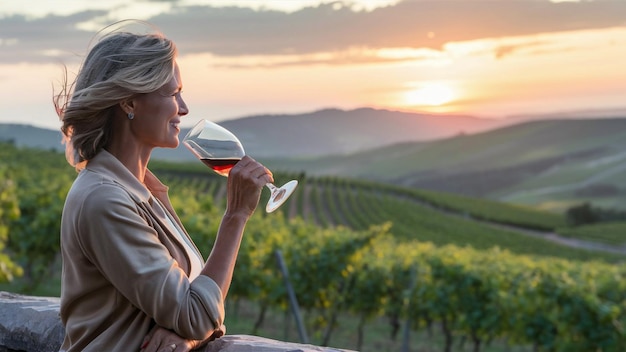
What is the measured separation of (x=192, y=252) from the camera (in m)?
2.12

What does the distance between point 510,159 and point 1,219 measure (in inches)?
4844


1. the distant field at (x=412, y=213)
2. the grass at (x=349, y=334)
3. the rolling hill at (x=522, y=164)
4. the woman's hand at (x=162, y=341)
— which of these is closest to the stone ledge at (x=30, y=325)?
the woman's hand at (x=162, y=341)

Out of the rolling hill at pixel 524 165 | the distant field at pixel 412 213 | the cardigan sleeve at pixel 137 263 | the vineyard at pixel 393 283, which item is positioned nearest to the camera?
the cardigan sleeve at pixel 137 263

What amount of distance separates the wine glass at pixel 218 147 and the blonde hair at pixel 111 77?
198mm

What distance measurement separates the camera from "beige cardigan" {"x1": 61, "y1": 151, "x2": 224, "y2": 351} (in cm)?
183

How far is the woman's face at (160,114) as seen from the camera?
195 centimetres

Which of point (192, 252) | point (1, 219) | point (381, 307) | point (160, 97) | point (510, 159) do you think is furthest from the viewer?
point (510, 159)

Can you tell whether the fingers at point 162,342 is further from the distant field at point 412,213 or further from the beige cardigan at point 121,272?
the distant field at point 412,213

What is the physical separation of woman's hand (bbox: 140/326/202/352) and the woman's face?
479 mm

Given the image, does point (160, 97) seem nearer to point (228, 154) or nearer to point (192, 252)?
point (228, 154)

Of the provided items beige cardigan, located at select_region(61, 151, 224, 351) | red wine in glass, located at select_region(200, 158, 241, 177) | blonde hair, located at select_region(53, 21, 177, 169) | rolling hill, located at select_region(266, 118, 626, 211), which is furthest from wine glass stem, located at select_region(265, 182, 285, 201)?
rolling hill, located at select_region(266, 118, 626, 211)

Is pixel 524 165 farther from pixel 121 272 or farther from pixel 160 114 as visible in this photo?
pixel 121 272

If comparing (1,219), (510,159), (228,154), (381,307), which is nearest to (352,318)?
(381,307)

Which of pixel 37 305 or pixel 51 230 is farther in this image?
pixel 51 230
